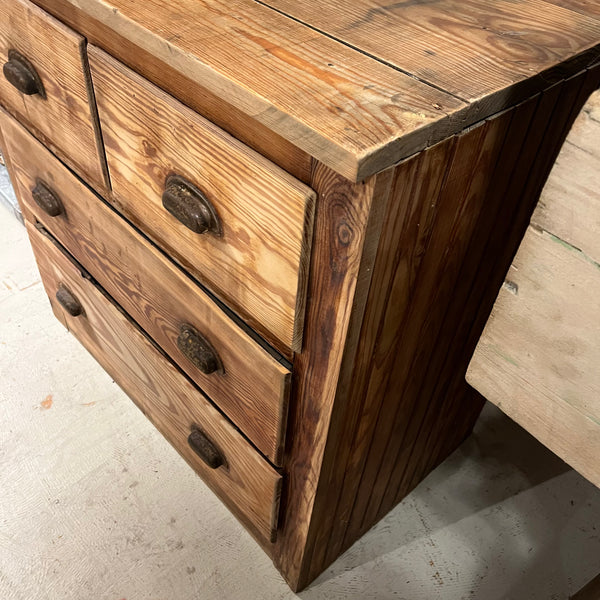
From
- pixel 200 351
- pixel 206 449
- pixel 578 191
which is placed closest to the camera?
pixel 578 191

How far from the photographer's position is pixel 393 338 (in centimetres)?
70

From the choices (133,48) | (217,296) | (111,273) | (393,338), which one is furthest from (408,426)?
(133,48)

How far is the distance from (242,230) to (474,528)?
2.77ft

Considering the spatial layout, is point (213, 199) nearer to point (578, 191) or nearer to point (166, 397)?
point (578, 191)

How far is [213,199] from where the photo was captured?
63cm

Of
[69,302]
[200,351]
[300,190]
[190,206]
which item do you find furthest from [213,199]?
[69,302]

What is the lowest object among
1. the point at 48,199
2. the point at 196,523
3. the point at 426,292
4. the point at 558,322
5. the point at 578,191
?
the point at 196,523

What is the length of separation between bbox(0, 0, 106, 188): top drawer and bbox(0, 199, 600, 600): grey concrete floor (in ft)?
2.03

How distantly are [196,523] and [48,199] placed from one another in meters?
0.66

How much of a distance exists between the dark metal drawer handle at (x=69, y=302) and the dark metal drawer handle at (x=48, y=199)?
0.25 meters

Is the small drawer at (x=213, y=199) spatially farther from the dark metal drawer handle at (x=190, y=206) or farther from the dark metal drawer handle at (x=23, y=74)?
the dark metal drawer handle at (x=23, y=74)

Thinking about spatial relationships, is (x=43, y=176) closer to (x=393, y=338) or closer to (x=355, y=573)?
(x=393, y=338)

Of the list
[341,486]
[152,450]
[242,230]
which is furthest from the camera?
[152,450]

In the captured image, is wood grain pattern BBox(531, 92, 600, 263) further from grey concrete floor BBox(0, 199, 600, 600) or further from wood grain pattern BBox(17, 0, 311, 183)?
grey concrete floor BBox(0, 199, 600, 600)
